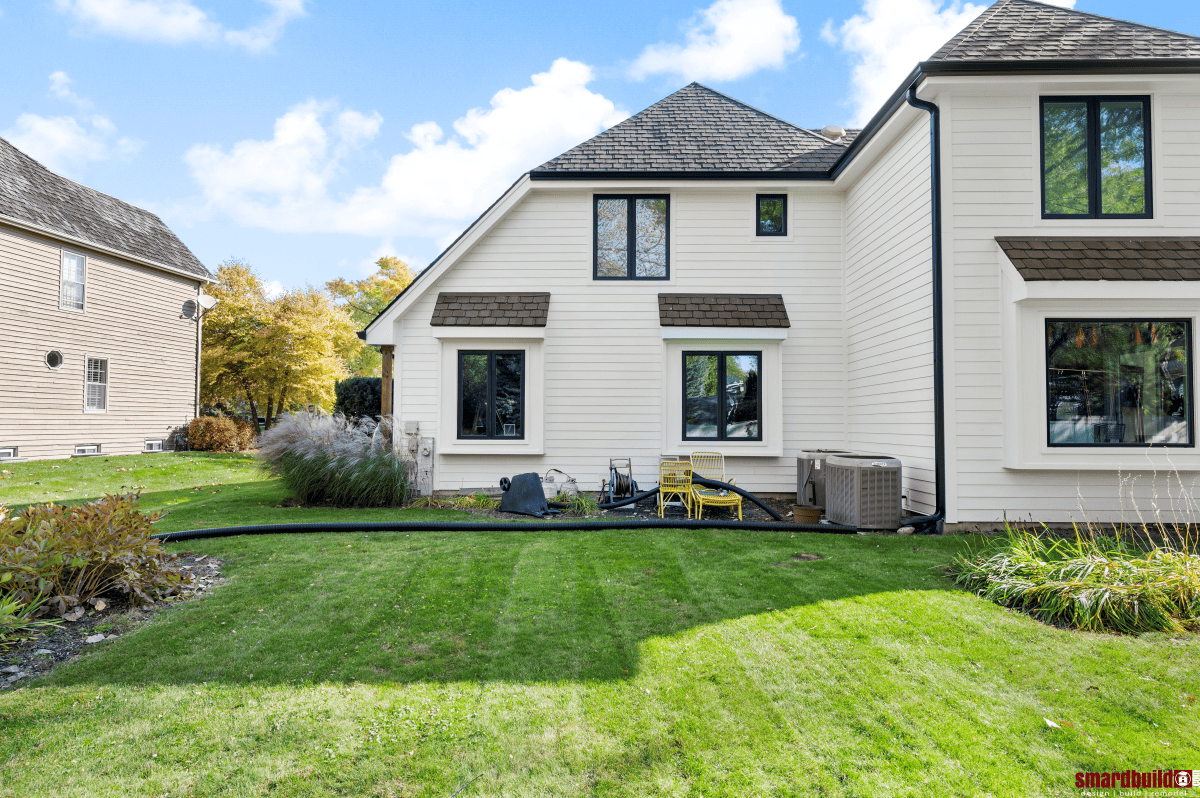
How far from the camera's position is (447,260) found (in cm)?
1004

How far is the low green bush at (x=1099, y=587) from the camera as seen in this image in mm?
4047

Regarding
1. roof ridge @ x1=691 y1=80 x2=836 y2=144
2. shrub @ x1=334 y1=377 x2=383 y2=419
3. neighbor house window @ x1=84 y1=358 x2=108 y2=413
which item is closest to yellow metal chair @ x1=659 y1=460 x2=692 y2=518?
roof ridge @ x1=691 y1=80 x2=836 y2=144

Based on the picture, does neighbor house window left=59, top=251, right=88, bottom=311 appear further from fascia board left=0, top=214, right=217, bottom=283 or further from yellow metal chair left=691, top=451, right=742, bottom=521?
yellow metal chair left=691, top=451, right=742, bottom=521

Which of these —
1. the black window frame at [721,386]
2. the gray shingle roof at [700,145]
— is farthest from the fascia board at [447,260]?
the black window frame at [721,386]

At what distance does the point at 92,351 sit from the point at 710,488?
17.5 m

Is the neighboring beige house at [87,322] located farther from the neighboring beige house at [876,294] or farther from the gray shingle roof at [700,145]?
the gray shingle roof at [700,145]

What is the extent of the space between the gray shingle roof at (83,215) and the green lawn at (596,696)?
1607 centimetres

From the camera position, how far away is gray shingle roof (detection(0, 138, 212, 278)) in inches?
569

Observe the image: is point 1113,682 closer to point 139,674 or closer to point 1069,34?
point 139,674

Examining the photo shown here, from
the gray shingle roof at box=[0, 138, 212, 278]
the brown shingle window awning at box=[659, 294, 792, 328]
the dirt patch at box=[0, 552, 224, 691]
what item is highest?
the gray shingle roof at box=[0, 138, 212, 278]

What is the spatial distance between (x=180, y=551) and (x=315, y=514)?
7.86 feet

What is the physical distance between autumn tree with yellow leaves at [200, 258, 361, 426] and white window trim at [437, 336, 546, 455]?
1294cm

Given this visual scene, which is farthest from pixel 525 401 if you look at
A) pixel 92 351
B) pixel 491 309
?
pixel 92 351

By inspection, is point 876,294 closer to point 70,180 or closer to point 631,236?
point 631,236
